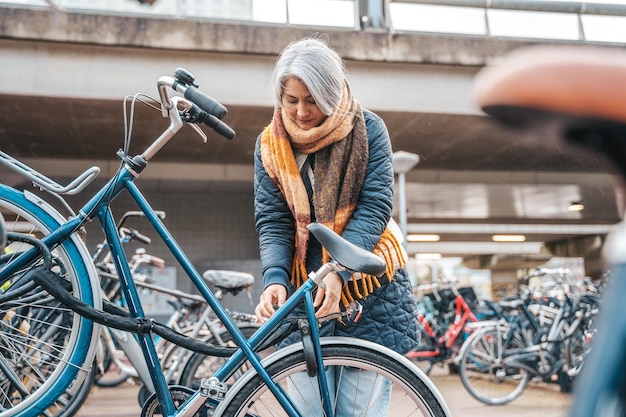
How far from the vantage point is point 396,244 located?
6.28 feet

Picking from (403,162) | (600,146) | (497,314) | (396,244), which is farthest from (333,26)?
(600,146)

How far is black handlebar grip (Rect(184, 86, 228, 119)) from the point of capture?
1905 millimetres

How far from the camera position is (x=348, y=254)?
65.3 inches

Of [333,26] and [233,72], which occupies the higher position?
[333,26]

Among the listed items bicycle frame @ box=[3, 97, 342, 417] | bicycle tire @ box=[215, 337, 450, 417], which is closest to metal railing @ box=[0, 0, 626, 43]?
bicycle frame @ box=[3, 97, 342, 417]

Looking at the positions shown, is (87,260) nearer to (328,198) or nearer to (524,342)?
(328,198)

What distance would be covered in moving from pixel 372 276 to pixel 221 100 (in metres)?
6.68

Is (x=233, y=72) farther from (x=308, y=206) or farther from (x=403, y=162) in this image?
(x=308, y=206)

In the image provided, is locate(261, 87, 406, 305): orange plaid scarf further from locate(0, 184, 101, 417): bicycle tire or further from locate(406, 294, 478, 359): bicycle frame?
locate(406, 294, 478, 359): bicycle frame

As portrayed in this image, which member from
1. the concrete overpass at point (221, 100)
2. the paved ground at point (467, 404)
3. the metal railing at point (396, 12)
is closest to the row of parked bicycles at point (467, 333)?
the paved ground at point (467, 404)

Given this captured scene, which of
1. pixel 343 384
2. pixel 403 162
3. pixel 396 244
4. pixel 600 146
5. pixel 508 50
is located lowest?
pixel 343 384

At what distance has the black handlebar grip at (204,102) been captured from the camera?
191 centimetres

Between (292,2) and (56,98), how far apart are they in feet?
10.6

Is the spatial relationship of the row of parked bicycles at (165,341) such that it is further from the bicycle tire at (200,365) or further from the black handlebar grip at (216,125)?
the black handlebar grip at (216,125)
